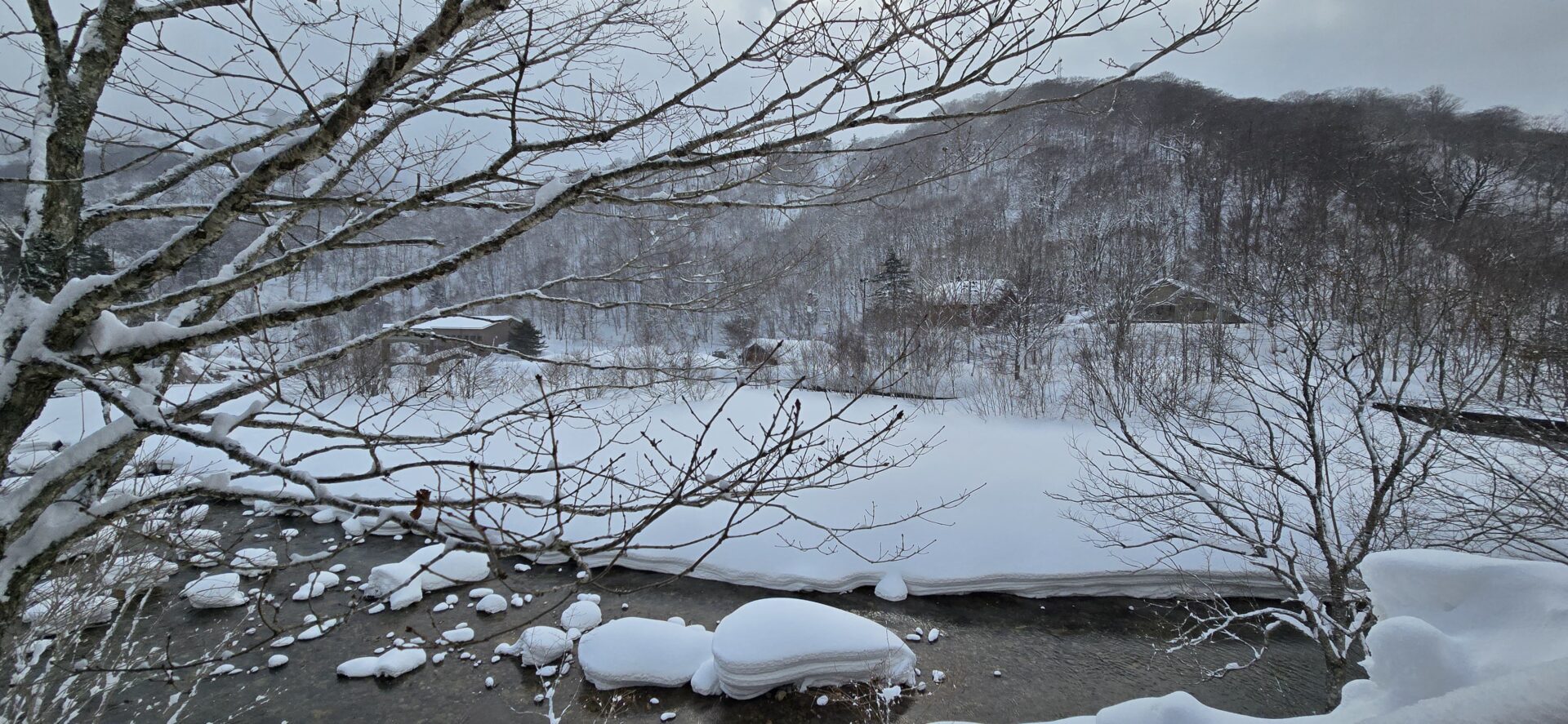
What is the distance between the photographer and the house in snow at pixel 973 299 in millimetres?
17938

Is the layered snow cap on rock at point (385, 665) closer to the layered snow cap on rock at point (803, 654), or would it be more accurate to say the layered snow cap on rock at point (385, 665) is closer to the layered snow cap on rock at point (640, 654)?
the layered snow cap on rock at point (640, 654)

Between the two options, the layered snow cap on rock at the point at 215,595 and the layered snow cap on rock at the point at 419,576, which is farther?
the layered snow cap on rock at the point at 419,576

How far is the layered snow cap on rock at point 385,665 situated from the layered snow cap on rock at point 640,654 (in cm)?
192

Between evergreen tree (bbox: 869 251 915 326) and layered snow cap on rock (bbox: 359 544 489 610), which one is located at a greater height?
evergreen tree (bbox: 869 251 915 326)

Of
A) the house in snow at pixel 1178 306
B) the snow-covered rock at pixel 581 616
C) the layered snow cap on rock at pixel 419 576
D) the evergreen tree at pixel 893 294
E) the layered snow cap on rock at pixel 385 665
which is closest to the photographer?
the layered snow cap on rock at pixel 385 665

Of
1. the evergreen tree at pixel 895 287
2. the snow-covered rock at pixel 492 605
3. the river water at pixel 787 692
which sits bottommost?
the river water at pixel 787 692

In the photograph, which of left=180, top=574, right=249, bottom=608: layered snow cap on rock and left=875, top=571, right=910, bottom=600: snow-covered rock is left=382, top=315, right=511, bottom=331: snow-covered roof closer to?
left=180, top=574, right=249, bottom=608: layered snow cap on rock

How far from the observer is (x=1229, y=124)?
31234mm

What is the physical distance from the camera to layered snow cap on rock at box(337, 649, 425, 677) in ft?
22.0

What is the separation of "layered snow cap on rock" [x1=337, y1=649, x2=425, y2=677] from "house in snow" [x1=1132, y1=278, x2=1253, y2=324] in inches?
636

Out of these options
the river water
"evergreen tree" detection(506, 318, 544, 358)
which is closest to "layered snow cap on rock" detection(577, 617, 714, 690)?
the river water

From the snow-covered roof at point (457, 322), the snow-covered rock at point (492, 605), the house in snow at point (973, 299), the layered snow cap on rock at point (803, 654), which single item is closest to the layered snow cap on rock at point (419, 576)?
the snow-covered rock at point (492, 605)

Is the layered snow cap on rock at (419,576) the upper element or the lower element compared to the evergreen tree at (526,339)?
lower

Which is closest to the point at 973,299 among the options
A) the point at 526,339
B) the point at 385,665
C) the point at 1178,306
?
the point at 1178,306
